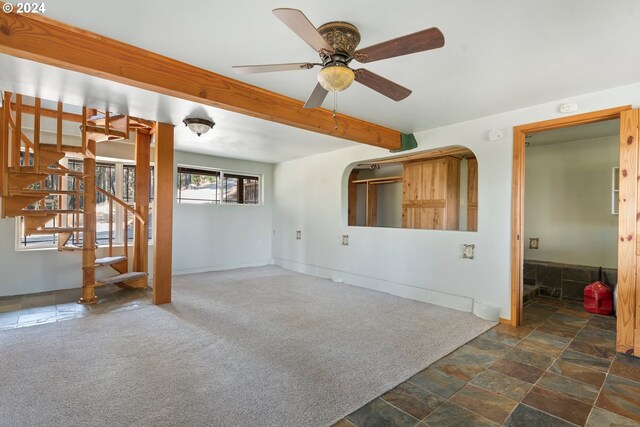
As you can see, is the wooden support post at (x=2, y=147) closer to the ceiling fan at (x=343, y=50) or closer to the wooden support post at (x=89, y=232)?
the wooden support post at (x=89, y=232)

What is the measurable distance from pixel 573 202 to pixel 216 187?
6371mm

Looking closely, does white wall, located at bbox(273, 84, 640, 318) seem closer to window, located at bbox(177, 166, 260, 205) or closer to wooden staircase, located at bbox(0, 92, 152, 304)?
window, located at bbox(177, 166, 260, 205)

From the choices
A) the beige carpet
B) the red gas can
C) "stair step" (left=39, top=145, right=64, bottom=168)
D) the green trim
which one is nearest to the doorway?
the red gas can

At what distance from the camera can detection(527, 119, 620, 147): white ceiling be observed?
3.96m

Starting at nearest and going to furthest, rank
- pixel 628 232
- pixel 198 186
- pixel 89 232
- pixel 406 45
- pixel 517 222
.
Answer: pixel 406 45
pixel 628 232
pixel 517 222
pixel 89 232
pixel 198 186

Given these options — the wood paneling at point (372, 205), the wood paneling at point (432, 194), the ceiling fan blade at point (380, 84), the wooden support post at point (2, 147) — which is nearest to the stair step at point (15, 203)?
the wooden support post at point (2, 147)

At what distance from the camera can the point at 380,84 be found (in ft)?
7.13

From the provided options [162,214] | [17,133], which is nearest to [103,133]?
[17,133]

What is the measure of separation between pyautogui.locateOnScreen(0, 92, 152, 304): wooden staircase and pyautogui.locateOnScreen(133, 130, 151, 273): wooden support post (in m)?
0.02

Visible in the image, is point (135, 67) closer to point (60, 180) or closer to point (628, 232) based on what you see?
point (60, 180)

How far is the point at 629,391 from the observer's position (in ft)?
7.00

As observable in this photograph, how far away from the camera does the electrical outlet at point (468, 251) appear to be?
3.82 meters

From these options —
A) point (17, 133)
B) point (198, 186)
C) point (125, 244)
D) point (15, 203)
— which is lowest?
point (125, 244)

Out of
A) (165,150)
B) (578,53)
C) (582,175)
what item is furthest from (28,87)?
(582,175)
